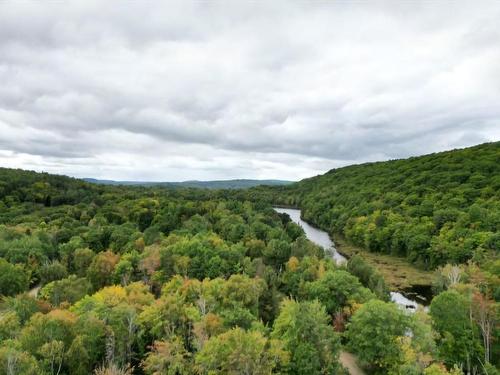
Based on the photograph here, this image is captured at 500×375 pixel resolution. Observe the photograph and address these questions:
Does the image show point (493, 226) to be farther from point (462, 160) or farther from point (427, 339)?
point (462, 160)

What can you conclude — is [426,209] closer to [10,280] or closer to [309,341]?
[309,341]

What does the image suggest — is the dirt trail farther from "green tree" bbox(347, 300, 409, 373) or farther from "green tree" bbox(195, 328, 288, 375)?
"green tree" bbox(195, 328, 288, 375)

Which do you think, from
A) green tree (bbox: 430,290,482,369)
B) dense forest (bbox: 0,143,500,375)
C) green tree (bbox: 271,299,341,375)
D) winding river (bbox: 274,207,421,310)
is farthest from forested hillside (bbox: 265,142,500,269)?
green tree (bbox: 271,299,341,375)

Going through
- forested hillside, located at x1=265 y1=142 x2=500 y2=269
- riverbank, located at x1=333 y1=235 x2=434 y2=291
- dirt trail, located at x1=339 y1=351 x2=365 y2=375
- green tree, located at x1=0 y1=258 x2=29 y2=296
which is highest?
forested hillside, located at x1=265 y1=142 x2=500 y2=269

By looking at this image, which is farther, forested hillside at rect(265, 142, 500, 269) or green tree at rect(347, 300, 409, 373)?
forested hillside at rect(265, 142, 500, 269)

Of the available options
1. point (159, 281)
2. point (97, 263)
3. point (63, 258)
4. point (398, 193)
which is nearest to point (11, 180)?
point (63, 258)

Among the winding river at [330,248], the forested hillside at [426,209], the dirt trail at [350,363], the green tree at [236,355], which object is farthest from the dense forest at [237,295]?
the winding river at [330,248]

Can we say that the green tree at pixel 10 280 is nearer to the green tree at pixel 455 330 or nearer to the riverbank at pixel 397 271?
the green tree at pixel 455 330
